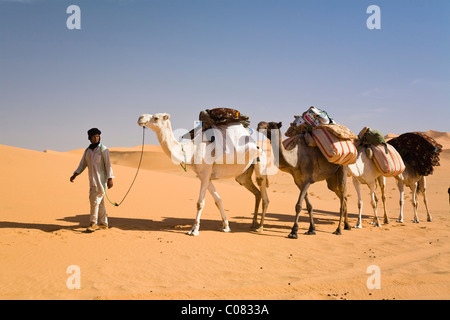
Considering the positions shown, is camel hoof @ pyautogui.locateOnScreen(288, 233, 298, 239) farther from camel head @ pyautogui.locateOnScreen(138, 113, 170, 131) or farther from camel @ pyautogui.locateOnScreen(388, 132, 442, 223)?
camel @ pyautogui.locateOnScreen(388, 132, 442, 223)

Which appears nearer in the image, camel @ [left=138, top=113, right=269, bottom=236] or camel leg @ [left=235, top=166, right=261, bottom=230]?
camel @ [left=138, top=113, right=269, bottom=236]

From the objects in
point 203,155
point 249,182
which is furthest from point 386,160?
point 203,155

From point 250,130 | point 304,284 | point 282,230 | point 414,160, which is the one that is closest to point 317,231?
point 282,230

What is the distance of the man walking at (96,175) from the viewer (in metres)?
8.41

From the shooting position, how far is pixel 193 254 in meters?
6.78

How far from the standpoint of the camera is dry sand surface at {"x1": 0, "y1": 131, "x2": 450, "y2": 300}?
16.4 feet

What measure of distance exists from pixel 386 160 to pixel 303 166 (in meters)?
3.32

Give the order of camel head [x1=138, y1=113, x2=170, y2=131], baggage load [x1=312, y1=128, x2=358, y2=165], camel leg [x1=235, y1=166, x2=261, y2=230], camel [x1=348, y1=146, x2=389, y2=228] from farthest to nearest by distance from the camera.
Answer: camel [x1=348, y1=146, x2=389, y2=228], camel leg [x1=235, y1=166, x2=261, y2=230], baggage load [x1=312, y1=128, x2=358, y2=165], camel head [x1=138, y1=113, x2=170, y2=131]

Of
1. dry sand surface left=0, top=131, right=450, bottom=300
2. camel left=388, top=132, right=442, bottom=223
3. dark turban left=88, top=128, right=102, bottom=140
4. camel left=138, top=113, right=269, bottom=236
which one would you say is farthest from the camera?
camel left=388, top=132, right=442, bottom=223

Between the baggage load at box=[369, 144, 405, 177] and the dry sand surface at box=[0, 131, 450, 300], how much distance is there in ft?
5.66

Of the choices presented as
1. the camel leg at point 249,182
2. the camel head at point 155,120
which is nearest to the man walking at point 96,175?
the camel head at point 155,120

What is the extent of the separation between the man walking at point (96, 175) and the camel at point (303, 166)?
3.79 metres

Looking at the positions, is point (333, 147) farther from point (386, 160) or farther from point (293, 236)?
point (386, 160)

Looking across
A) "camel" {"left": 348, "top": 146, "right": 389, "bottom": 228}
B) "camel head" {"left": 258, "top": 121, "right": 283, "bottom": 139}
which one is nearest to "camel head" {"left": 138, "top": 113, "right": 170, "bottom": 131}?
"camel head" {"left": 258, "top": 121, "right": 283, "bottom": 139}
